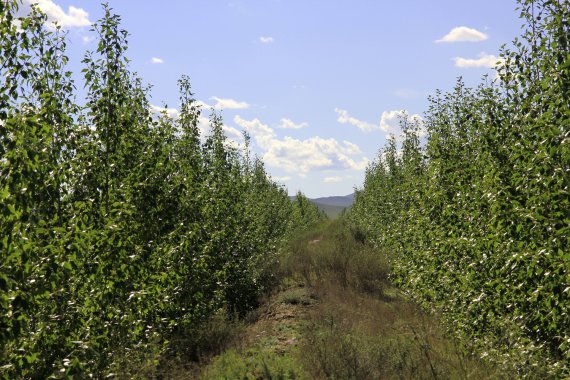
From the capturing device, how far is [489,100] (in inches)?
368

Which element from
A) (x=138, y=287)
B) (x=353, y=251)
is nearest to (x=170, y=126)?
(x=138, y=287)

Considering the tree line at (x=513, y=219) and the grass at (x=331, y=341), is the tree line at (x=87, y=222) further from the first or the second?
the tree line at (x=513, y=219)

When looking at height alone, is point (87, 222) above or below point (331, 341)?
above

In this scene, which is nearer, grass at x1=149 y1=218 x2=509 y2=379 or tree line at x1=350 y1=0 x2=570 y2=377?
tree line at x1=350 y1=0 x2=570 y2=377

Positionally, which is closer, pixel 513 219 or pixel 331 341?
pixel 513 219

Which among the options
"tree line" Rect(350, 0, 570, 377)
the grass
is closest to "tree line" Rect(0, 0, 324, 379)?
the grass

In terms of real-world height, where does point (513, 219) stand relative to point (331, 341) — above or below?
above

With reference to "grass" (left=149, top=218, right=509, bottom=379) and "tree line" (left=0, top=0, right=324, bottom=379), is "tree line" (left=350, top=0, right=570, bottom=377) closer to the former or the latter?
"grass" (left=149, top=218, right=509, bottom=379)

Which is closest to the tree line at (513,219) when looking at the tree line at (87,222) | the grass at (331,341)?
the grass at (331,341)

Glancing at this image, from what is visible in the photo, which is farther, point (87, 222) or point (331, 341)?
point (331, 341)

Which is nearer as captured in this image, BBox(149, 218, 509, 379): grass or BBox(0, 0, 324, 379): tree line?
BBox(0, 0, 324, 379): tree line

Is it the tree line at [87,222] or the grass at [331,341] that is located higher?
the tree line at [87,222]

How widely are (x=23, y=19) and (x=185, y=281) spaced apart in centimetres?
694

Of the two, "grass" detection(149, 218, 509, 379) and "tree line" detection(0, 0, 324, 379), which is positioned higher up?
"tree line" detection(0, 0, 324, 379)
